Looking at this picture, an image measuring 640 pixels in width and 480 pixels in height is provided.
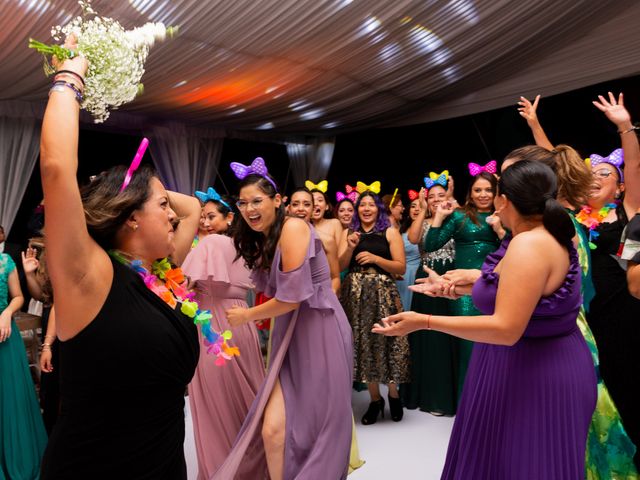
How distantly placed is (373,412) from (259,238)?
1.95m

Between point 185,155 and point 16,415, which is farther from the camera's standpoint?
point 185,155

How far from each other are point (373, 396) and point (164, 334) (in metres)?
3.03

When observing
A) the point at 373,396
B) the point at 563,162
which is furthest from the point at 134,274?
the point at 373,396

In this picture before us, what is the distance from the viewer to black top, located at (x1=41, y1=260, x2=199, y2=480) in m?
1.25

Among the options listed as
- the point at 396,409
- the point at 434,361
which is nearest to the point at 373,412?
the point at 396,409

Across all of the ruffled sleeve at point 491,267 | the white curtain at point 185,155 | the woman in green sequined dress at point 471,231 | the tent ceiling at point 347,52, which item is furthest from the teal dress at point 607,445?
the white curtain at point 185,155

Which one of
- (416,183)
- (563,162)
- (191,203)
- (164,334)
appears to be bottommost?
(164,334)

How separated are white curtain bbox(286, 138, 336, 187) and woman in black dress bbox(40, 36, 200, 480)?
8844 mm

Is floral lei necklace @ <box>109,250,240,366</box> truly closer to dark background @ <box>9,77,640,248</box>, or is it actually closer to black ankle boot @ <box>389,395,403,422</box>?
black ankle boot @ <box>389,395,403,422</box>

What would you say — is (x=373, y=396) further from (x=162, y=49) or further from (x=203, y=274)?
(x=162, y=49)

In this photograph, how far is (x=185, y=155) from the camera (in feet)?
27.3

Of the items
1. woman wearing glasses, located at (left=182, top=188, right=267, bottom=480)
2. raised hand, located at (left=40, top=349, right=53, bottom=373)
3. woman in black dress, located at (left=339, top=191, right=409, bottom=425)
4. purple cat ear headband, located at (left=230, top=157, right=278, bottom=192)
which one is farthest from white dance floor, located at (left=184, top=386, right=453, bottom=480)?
purple cat ear headband, located at (left=230, top=157, right=278, bottom=192)

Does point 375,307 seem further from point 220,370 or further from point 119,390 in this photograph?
point 119,390

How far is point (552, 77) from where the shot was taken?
21.5 feet
